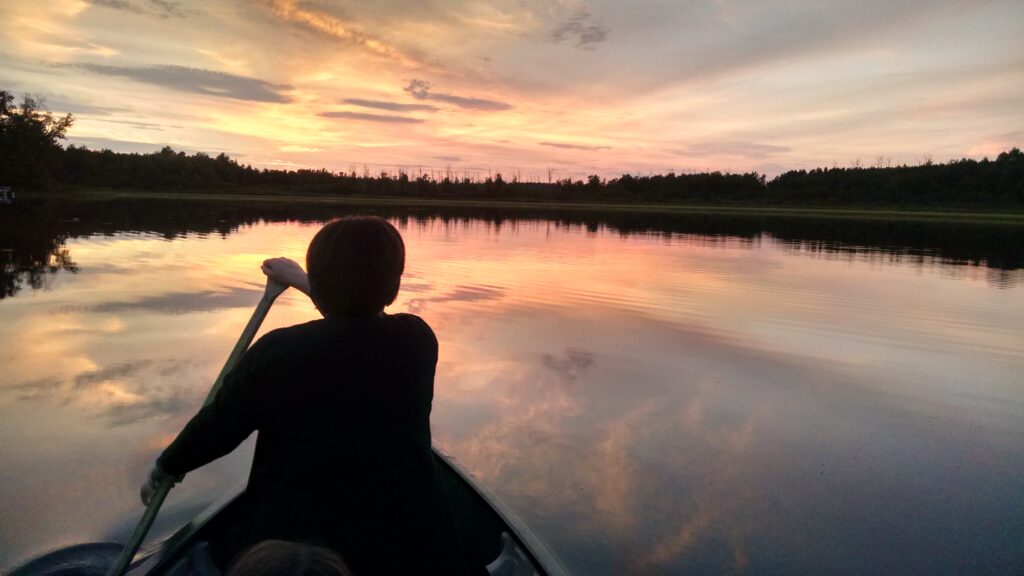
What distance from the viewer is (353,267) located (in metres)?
1.63

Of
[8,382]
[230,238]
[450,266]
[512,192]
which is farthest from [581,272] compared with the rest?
[512,192]

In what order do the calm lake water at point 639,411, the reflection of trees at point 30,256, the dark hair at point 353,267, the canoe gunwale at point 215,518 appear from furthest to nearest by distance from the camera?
the reflection of trees at point 30,256
the calm lake water at point 639,411
the canoe gunwale at point 215,518
the dark hair at point 353,267

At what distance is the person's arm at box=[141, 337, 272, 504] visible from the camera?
151 centimetres

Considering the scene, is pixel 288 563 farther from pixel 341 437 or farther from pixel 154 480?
pixel 154 480

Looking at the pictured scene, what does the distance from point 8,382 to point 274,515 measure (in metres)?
5.67

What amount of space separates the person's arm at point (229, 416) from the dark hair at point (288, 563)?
2.14 feet

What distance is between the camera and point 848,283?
552 inches

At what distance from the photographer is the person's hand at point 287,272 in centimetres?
214

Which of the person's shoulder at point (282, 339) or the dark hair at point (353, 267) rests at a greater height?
the dark hair at point (353, 267)

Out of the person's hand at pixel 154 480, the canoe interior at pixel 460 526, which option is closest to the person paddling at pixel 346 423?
the person's hand at pixel 154 480

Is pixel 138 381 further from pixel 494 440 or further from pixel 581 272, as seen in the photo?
pixel 581 272

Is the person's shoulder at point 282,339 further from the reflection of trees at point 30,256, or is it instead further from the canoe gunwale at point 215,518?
the reflection of trees at point 30,256

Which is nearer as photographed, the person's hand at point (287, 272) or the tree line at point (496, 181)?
the person's hand at point (287, 272)

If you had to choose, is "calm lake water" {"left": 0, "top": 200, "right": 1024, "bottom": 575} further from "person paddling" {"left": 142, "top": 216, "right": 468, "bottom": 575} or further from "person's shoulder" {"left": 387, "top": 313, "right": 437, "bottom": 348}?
"person's shoulder" {"left": 387, "top": 313, "right": 437, "bottom": 348}
